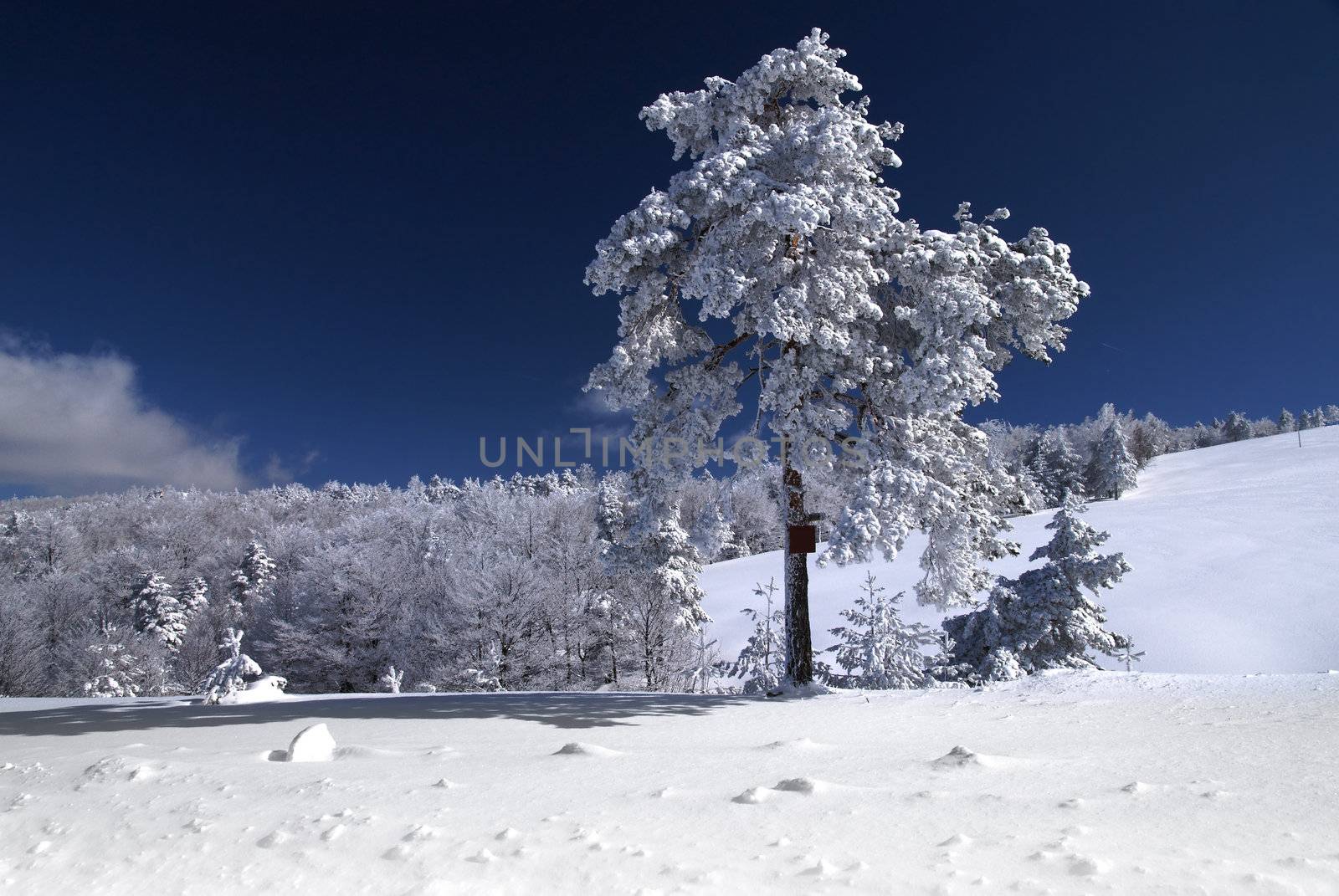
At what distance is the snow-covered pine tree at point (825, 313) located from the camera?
29.4 feet

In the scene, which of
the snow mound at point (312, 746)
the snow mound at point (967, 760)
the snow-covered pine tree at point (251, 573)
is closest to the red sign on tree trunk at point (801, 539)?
the snow mound at point (967, 760)

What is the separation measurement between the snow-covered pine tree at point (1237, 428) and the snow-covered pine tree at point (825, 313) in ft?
488

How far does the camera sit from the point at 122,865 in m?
2.93

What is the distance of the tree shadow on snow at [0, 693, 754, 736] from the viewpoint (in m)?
7.92

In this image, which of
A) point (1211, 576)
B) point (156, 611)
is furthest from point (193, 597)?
point (1211, 576)

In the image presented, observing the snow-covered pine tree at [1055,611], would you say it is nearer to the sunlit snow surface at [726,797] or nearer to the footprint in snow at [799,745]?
the sunlit snow surface at [726,797]

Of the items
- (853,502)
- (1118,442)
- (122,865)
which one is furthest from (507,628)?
(1118,442)

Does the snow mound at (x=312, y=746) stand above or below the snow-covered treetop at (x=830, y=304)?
below

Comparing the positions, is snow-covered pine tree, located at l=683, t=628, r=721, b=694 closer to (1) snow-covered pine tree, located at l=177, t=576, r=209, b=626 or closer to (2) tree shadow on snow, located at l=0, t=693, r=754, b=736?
(2) tree shadow on snow, located at l=0, t=693, r=754, b=736

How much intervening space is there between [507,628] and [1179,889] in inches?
1153

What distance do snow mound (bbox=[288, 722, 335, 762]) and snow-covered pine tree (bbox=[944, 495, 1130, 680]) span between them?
12571 millimetres

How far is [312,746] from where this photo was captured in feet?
16.5

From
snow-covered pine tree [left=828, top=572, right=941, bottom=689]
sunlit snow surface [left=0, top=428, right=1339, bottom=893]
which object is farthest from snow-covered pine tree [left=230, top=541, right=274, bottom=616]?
sunlit snow surface [left=0, top=428, right=1339, bottom=893]

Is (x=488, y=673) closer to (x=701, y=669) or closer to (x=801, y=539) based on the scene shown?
(x=701, y=669)
